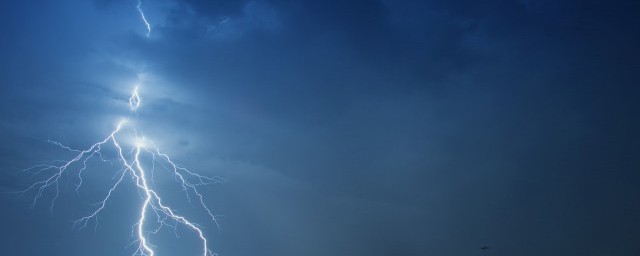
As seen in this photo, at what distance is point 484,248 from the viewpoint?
25.0 m

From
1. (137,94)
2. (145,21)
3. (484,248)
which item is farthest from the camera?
(484,248)

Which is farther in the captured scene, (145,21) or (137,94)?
(137,94)

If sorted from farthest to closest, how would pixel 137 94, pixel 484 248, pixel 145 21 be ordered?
pixel 484 248 → pixel 137 94 → pixel 145 21

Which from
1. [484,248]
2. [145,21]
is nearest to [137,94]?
[145,21]

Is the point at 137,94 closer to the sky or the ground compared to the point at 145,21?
closer to the ground

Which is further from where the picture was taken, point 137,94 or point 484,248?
point 484,248

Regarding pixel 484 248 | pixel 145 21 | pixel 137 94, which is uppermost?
pixel 145 21

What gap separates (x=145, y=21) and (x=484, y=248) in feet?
68.2

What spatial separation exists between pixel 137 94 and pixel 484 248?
19.7 meters

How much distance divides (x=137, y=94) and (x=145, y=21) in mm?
2940

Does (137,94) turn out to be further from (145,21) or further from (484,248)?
(484,248)

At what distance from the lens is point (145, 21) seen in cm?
1571

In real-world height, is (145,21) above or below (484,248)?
above
